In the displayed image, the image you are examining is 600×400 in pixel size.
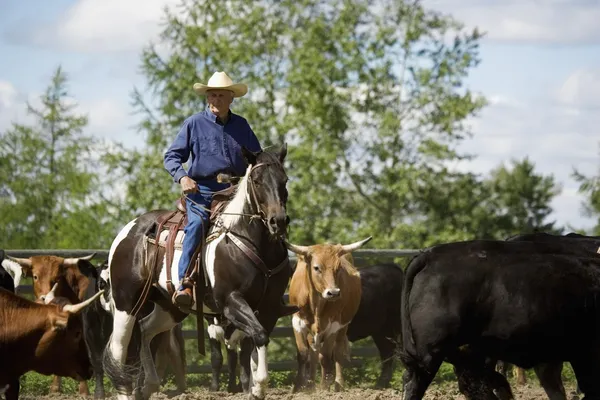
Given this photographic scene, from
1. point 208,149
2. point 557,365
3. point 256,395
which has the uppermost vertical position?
point 208,149

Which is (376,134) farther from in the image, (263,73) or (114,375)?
(114,375)

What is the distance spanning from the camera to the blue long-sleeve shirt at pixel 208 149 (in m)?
9.23

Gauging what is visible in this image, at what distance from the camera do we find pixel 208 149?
923 centimetres

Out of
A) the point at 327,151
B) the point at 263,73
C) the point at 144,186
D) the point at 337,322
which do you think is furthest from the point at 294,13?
the point at 337,322

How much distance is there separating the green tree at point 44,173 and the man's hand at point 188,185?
22163 mm

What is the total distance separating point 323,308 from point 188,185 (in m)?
4.19

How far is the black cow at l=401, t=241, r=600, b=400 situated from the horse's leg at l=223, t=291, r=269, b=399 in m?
1.19

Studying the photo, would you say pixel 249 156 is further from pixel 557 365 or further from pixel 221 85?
pixel 557 365

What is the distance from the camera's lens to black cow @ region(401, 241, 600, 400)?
7.46 meters

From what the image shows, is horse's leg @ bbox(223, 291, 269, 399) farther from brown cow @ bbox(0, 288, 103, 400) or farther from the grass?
the grass

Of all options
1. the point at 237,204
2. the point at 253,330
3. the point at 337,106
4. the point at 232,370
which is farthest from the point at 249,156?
the point at 337,106

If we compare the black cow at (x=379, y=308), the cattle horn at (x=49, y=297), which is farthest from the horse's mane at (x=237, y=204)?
the black cow at (x=379, y=308)

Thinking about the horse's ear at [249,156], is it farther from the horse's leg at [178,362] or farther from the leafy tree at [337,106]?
the leafy tree at [337,106]

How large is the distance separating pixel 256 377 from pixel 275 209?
1.28 meters
